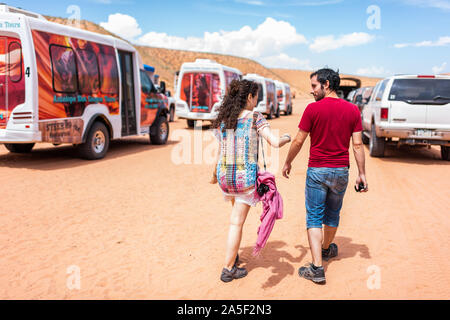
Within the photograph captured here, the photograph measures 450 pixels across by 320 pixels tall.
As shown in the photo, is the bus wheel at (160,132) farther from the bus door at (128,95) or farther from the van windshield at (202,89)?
the van windshield at (202,89)

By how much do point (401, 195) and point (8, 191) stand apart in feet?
21.8

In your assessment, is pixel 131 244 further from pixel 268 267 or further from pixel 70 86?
pixel 70 86

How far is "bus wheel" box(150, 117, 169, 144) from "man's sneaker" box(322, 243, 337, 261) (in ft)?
31.5

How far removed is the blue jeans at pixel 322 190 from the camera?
11.5ft

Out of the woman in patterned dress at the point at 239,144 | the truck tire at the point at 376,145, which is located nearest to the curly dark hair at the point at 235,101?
the woman in patterned dress at the point at 239,144

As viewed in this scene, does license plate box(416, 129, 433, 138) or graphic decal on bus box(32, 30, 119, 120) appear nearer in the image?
graphic decal on bus box(32, 30, 119, 120)

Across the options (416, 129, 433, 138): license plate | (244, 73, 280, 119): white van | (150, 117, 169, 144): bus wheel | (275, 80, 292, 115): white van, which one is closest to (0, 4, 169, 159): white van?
(150, 117, 169, 144): bus wheel

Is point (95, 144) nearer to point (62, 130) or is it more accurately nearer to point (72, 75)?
point (62, 130)

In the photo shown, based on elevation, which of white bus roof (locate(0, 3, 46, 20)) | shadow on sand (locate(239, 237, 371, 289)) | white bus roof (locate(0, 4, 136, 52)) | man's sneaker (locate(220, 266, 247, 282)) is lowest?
shadow on sand (locate(239, 237, 371, 289))

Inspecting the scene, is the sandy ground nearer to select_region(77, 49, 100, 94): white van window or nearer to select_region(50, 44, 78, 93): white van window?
select_region(50, 44, 78, 93): white van window

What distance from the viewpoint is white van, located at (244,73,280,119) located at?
82.5 ft
